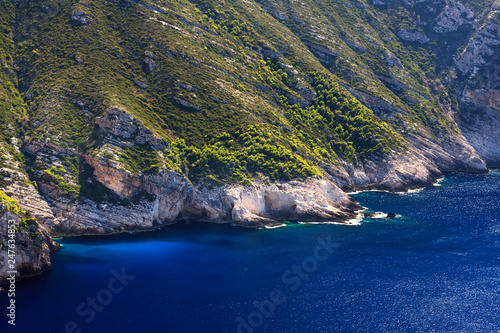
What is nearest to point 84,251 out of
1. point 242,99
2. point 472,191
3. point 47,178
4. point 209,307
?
point 47,178

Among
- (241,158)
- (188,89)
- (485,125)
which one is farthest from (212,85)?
(485,125)

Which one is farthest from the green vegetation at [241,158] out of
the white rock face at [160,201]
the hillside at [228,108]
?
the white rock face at [160,201]

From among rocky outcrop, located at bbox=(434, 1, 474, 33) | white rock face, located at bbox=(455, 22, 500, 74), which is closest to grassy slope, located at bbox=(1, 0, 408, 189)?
white rock face, located at bbox=(455, 22, 500, 74)

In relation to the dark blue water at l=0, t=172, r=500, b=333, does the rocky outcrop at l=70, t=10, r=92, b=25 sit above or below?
above

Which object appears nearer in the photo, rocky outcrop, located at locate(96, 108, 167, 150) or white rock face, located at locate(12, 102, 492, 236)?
white rock face, located at locate(12, 102, 492, 236)

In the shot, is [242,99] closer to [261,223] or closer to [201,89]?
[201,89]

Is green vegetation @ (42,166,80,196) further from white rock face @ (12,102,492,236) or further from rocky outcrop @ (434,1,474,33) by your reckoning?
rocky outcrop @ (434,1,474,33)

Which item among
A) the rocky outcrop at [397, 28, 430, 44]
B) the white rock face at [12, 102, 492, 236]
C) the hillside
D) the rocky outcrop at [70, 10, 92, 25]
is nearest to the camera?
the white rock face at [12, 102, 492, 236]
